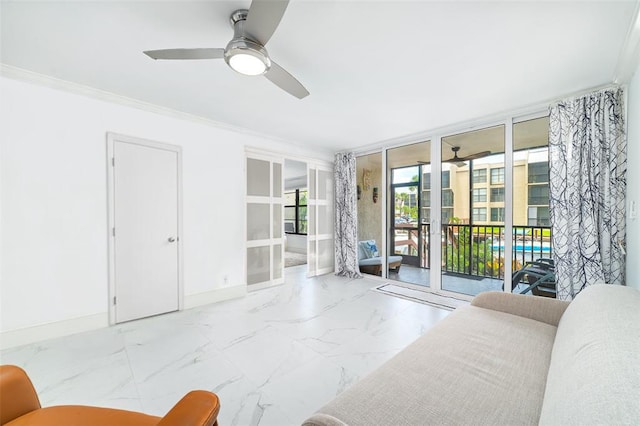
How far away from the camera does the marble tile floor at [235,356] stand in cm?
162

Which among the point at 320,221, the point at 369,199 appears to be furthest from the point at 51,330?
the point at 369,199

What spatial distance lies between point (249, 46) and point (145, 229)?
238 centimetres

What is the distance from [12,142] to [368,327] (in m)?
3.67

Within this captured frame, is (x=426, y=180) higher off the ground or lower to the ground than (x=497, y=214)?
higher

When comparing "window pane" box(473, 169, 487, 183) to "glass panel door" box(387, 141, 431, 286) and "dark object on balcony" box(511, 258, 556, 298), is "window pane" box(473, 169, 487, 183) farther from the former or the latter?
"dark object on balcony" box(511, 258, 556, 298)

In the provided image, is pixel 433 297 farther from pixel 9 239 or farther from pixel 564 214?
pixel 9 239

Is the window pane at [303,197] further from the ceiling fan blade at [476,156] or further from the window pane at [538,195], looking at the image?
the window pane at [538,195]

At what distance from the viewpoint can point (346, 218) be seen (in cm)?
484

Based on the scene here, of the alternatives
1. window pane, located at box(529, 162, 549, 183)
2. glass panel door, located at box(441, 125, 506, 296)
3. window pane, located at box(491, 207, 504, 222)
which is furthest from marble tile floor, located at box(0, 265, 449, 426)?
window pane, located at box(529, 162, 549, 183)

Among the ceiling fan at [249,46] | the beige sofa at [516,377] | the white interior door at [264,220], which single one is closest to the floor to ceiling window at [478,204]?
the white interior door at [264,220]

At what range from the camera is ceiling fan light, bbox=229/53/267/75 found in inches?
65.2

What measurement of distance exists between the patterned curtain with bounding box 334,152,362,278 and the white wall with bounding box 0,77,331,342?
8.81 feet

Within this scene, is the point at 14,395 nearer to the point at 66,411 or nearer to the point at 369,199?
the point at 66,411

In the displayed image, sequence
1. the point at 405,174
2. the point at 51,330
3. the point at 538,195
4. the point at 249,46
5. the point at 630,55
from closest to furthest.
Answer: the point at 249,46
the point at 630,55
the point at 51,330
the point at 538,195
the point at 405,174
